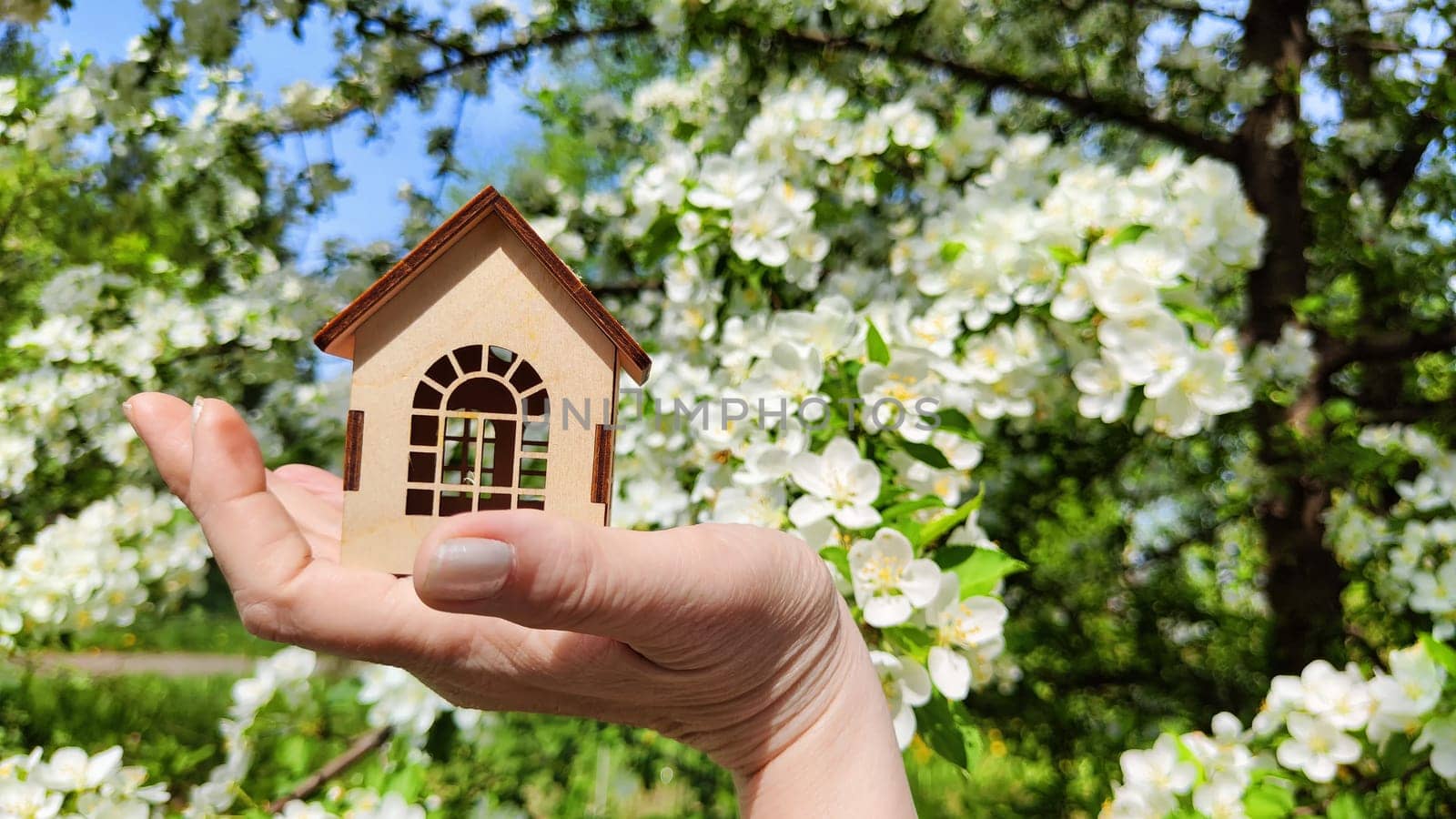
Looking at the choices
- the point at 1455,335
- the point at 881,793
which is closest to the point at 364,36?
the point at 881,793

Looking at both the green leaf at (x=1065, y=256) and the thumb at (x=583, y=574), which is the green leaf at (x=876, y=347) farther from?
the thumb at (x=583, y=574)

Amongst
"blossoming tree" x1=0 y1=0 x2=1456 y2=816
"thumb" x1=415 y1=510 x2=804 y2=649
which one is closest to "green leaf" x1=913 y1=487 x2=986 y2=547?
"blossoming tree" x1=0 y1=0 x2=1456 y2=816

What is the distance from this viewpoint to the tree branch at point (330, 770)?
207 centimetres

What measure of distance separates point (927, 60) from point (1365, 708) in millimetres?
2232

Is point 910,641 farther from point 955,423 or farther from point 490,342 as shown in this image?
point 490,342

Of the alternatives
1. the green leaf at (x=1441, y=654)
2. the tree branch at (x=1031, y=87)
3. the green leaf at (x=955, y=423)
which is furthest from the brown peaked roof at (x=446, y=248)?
the tree branch at (x=1031, y=87)

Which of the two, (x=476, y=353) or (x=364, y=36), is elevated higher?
(x=364, y=36)

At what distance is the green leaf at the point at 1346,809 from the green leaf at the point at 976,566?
812 millimetres

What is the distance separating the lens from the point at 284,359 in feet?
9.29

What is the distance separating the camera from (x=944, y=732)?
60.1 inches

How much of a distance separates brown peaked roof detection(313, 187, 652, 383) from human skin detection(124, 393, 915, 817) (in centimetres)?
19

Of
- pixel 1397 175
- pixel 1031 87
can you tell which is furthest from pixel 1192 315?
pixel 1397 175

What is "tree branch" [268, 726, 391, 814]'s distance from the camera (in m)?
2.07

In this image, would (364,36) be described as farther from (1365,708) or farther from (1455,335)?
(1455,335)
